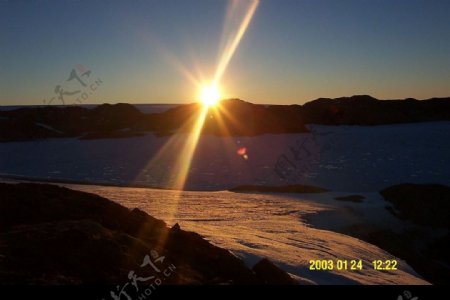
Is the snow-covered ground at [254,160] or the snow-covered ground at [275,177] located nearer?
the snow-covered ground at [275,177]

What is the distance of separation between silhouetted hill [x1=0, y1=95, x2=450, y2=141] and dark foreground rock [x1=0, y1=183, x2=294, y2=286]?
52560mm

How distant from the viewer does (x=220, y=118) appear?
70125 millimetres

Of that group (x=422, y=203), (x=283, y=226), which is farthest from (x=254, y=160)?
(x=283, y=226)

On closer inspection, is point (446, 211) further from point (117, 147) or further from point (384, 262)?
point (117, 147)

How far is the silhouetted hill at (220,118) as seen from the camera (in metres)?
62.8

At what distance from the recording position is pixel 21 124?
61500mm
